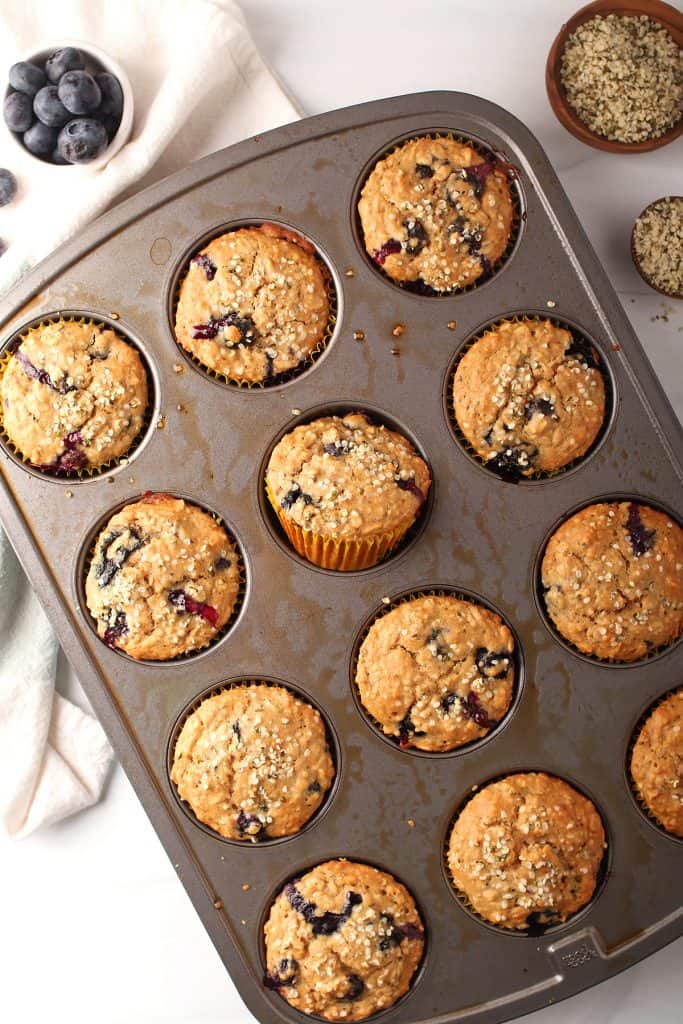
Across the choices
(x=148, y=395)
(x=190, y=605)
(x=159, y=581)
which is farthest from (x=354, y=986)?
(x=148, y=395)

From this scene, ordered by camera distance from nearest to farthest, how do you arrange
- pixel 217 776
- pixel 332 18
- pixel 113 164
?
pixel 217 776
pixel 113 164
pixel 332 18

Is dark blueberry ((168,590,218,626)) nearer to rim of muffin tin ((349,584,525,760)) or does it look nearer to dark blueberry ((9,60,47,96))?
rim of muffin tin ((349,584,525,760))

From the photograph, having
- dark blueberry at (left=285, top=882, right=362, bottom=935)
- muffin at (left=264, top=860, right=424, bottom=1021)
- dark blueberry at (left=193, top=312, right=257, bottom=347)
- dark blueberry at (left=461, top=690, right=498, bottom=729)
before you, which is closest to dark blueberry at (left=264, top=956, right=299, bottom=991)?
muffin at (left=264, top=860, right=424, bottom=1021)

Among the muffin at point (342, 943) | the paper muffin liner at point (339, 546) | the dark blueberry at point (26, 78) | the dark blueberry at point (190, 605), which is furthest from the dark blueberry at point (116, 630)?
the dark blueberry at point (26, 78)

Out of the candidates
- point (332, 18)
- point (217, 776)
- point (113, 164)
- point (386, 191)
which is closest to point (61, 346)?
point (113, 164)

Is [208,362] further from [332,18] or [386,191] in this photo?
[332,18]

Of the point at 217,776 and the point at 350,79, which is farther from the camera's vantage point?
the point at 350,79

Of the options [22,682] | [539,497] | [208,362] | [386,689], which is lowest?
[386,689]
